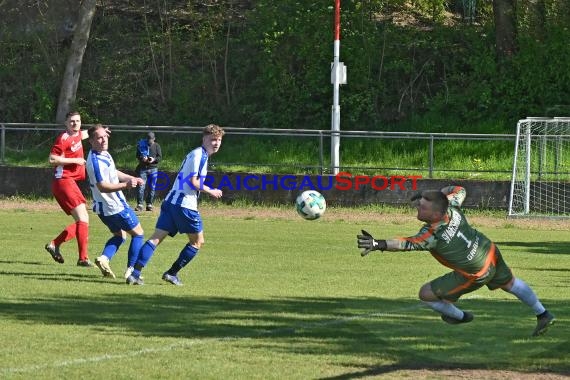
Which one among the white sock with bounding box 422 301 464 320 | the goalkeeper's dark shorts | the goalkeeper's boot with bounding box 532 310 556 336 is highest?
the goalkeeper's dark shorts

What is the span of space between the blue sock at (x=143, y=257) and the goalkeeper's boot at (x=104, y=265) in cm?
71

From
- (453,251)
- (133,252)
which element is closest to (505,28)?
(133,252)

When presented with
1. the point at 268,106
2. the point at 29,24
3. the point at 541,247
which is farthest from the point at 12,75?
the point at 541,247

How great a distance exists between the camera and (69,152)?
14734 millimetres

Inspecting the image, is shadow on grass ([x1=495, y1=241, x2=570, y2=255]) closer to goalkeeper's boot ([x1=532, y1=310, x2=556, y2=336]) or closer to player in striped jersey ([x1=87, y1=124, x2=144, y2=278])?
player in striped jersey ([x1=87, y1=124, x2=144, y2=278])

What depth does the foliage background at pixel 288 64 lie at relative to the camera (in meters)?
31.0

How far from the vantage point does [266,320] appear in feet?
33.7

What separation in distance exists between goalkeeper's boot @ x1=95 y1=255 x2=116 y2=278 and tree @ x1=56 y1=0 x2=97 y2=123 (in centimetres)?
2022

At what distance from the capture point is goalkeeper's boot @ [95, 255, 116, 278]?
13117 millimetres

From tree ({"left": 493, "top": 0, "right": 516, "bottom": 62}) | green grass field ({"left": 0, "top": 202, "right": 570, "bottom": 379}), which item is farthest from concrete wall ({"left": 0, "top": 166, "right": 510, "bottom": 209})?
green grass field ({"left": 0, "top": 202, "right": 570, "bottom": 379})

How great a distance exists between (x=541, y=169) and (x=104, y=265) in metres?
14.5

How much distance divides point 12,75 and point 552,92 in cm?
1598

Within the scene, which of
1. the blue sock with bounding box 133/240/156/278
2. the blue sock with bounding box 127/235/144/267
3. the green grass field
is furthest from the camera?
the blue sock with bounding box 127/235/144/267

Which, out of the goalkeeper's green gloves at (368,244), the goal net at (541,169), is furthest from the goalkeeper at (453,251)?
the goal net at (541,169)
